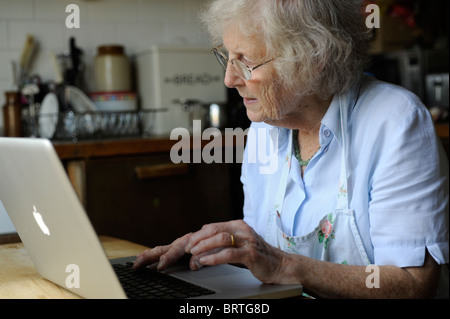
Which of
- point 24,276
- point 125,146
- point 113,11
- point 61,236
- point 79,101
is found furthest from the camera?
point 113,11

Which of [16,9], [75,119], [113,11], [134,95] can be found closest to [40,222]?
[75,119]

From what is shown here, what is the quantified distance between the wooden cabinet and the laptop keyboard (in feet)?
3.98

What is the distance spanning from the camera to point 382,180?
1138 mm

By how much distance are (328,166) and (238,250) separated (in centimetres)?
41

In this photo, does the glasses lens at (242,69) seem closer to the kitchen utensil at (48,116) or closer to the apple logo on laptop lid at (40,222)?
the apple logo on laptop lid at (40,222)

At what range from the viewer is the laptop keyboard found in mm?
896

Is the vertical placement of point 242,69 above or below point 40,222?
above

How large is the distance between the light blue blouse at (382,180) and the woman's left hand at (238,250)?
228 mm

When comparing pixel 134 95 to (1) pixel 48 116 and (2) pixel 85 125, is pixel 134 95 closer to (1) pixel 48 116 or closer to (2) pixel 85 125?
(2) pixel 85 125

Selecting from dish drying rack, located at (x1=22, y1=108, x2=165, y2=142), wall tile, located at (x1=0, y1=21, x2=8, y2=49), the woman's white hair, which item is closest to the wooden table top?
the woman's white hair

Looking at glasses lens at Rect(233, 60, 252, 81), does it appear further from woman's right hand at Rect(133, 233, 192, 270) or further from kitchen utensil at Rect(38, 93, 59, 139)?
kitchen utensil at Rect(38, 93, 59, 139)

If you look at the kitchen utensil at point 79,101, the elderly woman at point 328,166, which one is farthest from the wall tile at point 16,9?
the elderly woman at point 328,166

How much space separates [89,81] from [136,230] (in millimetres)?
874

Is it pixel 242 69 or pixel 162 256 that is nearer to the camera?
pixel 162 256
